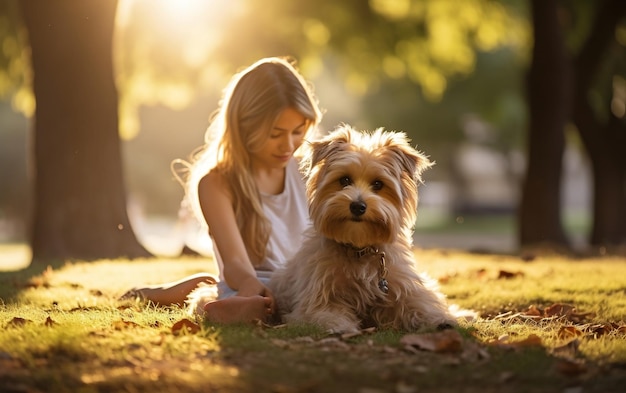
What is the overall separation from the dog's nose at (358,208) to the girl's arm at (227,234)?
3.69 ft

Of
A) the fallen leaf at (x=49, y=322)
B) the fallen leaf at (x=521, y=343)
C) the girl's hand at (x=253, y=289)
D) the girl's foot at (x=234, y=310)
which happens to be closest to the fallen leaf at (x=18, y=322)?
the fallen leaf at (x=49, y=322)

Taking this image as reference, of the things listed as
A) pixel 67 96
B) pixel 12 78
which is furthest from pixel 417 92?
pixel 67 96

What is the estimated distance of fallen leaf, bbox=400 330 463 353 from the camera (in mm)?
4914

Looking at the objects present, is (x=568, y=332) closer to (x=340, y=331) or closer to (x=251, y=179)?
(x=340, y=331)

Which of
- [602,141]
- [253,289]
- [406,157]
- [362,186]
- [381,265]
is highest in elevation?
[602,141]

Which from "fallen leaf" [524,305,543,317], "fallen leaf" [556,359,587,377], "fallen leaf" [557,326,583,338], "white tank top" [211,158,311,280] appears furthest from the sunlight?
"fallen leaf" [556,359,587,377]

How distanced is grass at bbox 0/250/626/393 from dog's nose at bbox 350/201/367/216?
29.1 inches

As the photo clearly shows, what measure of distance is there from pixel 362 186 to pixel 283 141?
155 centimetres

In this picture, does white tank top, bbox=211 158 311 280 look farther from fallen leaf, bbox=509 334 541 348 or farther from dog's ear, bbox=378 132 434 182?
fallen leaf, bbox=509 334 541 348

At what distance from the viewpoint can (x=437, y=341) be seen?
5.04 metres

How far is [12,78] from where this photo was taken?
2103 cm

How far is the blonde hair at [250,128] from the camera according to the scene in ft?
22.5

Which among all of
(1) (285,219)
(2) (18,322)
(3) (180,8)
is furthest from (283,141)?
(3) (180,8)

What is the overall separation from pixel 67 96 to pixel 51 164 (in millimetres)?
922
